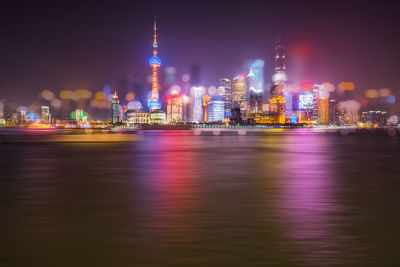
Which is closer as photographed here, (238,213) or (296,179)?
(238,213)

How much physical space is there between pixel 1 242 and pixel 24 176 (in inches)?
281

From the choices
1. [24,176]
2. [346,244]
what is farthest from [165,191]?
[24,176]

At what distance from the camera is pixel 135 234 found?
493 centimetres

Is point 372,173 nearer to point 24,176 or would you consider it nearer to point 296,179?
point 296,179

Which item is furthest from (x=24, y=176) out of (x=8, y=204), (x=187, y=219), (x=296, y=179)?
(x=296, y=179)

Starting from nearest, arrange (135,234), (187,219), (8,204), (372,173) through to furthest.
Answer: (135,234) → (187,219) → (8,204) → (372,173)

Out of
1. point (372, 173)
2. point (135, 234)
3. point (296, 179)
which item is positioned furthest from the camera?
point (372, 173)

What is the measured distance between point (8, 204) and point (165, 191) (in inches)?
143

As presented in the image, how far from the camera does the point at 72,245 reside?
4438mm

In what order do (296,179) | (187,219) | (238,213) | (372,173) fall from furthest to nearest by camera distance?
(372,173), (296,179), (238,213), (187,219)

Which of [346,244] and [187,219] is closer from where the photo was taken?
[346,244]

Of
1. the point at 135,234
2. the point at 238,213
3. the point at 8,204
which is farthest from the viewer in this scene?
the point at 8,204

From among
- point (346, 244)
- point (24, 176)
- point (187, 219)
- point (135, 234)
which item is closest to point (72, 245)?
point (135, 234)

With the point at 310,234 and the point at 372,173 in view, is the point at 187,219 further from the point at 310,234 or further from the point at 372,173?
the point at 372,173
